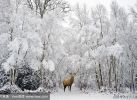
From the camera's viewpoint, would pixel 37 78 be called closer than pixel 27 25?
No

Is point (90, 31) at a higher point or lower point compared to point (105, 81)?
higher

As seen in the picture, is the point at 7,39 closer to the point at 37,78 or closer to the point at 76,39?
the point at 37,78

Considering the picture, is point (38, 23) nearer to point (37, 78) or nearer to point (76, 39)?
point (37, 78)

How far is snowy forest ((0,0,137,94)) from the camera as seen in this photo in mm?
26547

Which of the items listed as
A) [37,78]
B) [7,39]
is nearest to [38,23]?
[7,39]

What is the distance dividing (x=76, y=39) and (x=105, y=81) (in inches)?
353

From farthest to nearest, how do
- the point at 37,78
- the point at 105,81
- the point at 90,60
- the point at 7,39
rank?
1. the point at 105,81
2. the point at 90,60
3. the point at 37,78
4. the point at 7,39

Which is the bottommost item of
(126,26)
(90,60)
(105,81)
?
(105,81)

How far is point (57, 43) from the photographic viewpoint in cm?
3219

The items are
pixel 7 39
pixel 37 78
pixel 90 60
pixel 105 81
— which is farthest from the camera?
pixel 105 81

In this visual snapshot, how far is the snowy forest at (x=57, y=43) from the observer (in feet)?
87.1

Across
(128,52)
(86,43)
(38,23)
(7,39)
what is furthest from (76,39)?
(7,39)

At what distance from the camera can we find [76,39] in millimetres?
36219

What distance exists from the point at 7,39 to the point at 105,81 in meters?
19.5
